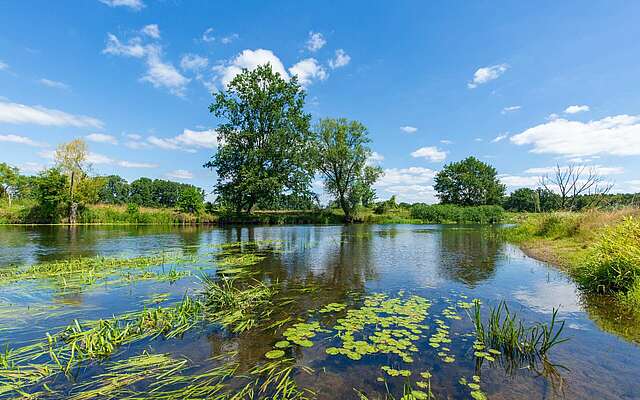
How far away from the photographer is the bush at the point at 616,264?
24.0 ft

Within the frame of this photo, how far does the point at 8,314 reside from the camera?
609cm

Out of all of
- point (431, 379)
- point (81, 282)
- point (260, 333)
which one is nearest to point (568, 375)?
point (431, 379)

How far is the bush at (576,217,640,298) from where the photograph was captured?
7317mm

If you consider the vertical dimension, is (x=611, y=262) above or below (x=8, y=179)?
below

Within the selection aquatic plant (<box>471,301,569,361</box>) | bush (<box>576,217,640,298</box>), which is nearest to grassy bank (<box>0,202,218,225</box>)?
bush (<box>576,217,640,298</box>)

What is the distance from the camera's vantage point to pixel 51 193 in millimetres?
35000

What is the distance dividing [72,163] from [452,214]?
5435 cm

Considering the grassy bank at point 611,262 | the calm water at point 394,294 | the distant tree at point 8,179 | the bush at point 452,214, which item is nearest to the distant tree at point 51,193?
the distant tree at point 8,179

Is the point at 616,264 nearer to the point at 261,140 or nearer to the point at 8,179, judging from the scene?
the point at 261,140

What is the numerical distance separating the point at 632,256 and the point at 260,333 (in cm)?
873

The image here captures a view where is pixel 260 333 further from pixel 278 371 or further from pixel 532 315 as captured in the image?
pixel 532 315

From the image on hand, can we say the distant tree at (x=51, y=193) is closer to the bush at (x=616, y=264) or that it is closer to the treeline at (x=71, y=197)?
the treeline at (x=71, y=197)

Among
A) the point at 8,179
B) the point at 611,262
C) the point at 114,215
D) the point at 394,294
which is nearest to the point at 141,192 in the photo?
the point at 8,179

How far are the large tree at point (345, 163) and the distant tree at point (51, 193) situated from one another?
3175cm
